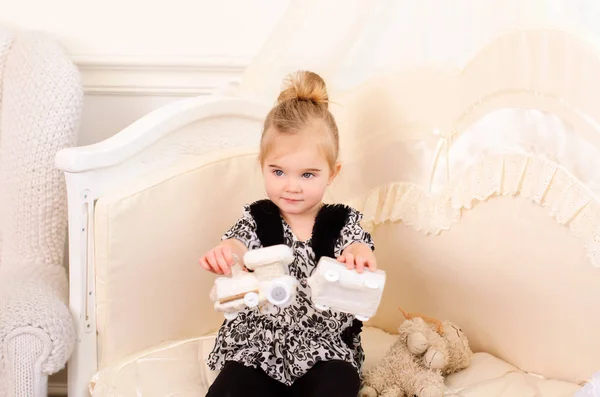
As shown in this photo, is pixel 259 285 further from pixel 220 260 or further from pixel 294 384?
pixel 294 384

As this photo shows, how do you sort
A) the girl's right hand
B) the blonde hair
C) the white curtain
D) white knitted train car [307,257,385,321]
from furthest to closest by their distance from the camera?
1. the white curtain
2. the blonde hair
3. the girl's right hand
4. white knitted train car [307,257,385,321]

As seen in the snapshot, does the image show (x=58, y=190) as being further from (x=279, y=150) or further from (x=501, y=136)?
(x=501, y=136)

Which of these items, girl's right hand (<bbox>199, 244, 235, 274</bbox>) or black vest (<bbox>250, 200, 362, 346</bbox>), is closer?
girl's right hand (<bbox>199, 244, 235, 274</bbox>)

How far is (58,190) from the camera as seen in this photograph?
5.02 feet

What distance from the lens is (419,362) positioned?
1237 mm

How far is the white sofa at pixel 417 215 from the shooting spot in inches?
47.6

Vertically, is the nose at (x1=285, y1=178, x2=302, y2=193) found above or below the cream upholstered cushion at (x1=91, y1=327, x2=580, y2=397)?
above

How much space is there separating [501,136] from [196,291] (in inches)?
26.6

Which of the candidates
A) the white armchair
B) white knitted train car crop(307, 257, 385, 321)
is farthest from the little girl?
the white armchair

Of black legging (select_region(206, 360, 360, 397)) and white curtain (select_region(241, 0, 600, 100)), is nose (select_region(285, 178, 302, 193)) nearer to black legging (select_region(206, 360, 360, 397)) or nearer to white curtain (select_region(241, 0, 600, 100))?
black legging (select_region(206, 360, 360, 397))

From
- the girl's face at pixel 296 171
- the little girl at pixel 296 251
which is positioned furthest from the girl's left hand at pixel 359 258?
the girl's face at pixel 296 171

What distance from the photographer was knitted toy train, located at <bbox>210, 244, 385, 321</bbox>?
1.00 meters

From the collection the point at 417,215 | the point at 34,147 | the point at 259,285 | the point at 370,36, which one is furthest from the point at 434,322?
the point at 34,147

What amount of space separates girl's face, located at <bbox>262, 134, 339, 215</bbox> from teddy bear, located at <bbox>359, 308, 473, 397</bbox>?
302 mm
